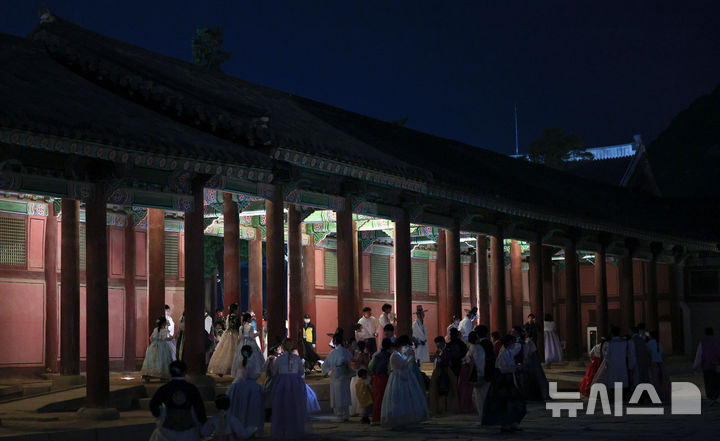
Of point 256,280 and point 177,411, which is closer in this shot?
point 177,411

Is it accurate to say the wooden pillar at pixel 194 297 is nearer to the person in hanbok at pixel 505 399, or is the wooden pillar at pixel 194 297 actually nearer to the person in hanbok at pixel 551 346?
the person in hanbok at pixel 505 399

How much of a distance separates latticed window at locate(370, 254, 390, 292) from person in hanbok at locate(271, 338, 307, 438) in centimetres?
1698

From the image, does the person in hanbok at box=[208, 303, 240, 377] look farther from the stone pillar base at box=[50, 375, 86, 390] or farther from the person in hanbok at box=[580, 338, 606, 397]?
the person in hanbok at box=[580, 338, 606, 397]

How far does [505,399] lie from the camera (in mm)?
15047

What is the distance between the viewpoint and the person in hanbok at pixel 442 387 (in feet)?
59.4

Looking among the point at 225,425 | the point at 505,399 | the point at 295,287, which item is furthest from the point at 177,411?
the point at 295,287

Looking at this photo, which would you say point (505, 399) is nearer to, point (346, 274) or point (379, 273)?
point (346, 274)

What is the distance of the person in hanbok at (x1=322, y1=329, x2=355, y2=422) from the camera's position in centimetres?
1714

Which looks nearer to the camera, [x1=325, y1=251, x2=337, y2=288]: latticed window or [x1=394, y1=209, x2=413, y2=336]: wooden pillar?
[x1=394, y1=209, x2=413, y2=336]: wooden pillar

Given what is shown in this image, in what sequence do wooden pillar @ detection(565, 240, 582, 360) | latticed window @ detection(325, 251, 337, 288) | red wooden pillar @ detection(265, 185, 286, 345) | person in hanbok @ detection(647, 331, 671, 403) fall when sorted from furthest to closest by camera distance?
latticed window @ detection(325, 251, 337, 288) → wooden pillar @ detection(565, 240, 582, 360) → person in hanbok @ detection(647, 331, 671, 403) → red wooden pillar @ detection(265, 185, 286, 345)

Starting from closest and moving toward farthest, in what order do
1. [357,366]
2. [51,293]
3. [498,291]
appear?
1. [357,366]
2. [51,293]
3. [498,291]

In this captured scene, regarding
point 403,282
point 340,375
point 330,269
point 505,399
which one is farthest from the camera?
point 330,269

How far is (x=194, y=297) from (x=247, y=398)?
3.20m

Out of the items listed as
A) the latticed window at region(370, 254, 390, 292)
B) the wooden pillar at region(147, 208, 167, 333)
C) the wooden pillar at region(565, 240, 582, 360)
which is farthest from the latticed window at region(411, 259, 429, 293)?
the wooden pillar at region(147, 208, 167, 333)
